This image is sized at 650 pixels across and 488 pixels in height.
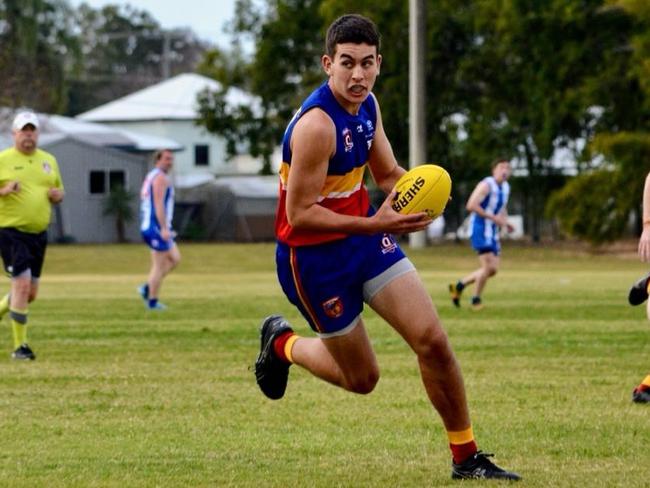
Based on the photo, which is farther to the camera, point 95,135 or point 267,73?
point 95,135

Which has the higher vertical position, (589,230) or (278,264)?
(278,264)

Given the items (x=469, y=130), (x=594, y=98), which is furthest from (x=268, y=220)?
(x=594, y=98)

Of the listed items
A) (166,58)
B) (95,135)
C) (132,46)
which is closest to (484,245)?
(95,135)

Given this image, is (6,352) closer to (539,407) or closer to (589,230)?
(539,407)

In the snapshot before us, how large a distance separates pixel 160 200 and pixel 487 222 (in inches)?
182

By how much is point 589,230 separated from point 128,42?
9242cm

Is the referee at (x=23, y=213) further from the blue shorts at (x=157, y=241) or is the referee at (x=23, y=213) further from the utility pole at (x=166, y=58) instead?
the utility pole at (x=166, y=58)

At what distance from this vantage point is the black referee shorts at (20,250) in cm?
1510

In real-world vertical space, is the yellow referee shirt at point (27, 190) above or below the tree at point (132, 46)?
below

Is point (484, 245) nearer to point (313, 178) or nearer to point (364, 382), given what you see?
point (364, 382)

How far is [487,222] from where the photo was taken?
75.4ft

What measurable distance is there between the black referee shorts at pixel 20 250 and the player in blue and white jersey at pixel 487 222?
345 inches

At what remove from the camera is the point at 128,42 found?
138m

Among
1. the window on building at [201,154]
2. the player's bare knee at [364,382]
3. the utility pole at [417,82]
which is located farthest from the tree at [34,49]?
the player's bare knee at [364,382]
